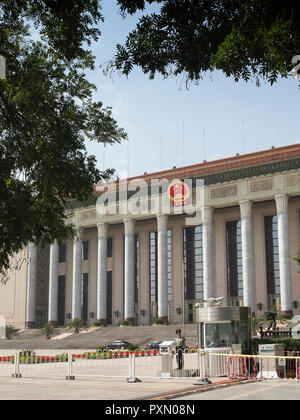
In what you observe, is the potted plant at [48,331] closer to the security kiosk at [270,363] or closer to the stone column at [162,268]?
the stone column at [162,268]

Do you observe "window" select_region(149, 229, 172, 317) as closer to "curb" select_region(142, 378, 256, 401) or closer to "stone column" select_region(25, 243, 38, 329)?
"stone column" select_region(25, 243, 38, 329)

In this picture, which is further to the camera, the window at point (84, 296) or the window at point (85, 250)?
the window at point (85, 250)

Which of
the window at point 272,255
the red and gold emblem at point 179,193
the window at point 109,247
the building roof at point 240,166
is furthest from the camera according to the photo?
the window at point 109,247

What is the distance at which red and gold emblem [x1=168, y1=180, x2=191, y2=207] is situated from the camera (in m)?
53.6

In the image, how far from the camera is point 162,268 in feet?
179

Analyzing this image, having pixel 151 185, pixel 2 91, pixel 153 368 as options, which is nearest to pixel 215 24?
pixel 2 91

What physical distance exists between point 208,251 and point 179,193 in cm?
673

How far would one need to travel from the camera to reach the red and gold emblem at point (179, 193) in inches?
2110

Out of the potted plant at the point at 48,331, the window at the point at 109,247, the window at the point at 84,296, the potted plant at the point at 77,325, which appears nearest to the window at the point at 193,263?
the window at the point at 109,247

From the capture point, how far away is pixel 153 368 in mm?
19062

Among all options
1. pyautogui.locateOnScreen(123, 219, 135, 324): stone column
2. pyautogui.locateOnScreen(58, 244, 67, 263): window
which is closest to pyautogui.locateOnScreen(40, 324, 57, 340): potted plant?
pyautogui.locateOnScreen(123, 219, 135, 324): stone column

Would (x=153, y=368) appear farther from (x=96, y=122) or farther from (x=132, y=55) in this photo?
(x=132, y=55)

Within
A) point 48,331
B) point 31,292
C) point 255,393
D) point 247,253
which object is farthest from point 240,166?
point 255,393

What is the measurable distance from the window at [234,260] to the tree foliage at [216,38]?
47.1 meters
